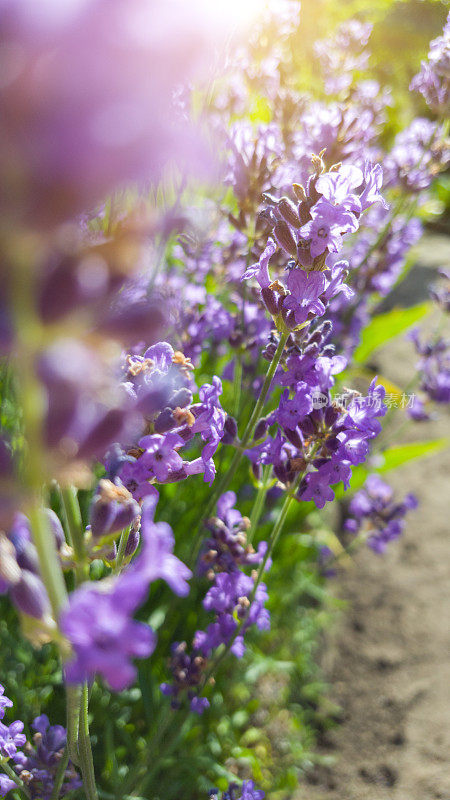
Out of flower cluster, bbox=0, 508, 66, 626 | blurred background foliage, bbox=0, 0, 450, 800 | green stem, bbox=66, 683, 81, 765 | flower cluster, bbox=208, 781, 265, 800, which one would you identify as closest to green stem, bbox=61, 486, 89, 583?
flower cluster, bbox=0, 508, 66, 626

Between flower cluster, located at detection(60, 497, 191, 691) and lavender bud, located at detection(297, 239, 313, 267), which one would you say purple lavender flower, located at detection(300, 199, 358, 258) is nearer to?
lavender bud, located at detection(297, 239, 313, 267)

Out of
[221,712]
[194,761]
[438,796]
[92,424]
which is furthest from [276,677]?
[92,424]

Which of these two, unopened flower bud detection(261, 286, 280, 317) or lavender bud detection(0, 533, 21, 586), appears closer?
lavender bud detection(0, 533, 21, 586)

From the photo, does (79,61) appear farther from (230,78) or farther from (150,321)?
(230,78)

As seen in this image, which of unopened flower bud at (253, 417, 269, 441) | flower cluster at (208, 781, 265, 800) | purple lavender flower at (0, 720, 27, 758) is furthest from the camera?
flower cluster at (208, 781, 265, 800)

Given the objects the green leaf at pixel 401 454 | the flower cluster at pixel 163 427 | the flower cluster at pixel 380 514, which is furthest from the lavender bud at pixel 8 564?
the green leaf at pixel 401 454

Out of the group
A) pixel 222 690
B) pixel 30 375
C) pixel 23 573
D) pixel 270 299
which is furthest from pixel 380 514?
pixel 30 375

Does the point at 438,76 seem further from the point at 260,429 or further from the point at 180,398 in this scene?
the point at 180,398
